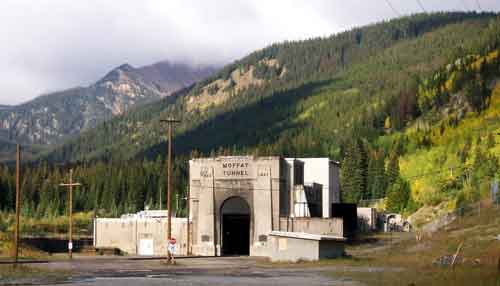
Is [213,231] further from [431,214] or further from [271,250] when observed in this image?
[431,214]

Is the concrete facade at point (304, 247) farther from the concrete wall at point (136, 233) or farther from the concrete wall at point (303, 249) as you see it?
the concrete wall at point (136, 233)

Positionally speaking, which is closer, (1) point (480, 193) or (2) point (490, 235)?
(2) point (490, 235)

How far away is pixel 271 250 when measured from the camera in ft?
255

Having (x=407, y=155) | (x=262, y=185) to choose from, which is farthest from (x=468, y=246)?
(x=407, y=155)

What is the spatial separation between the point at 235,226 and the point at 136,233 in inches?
463

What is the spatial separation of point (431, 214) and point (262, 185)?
1995 inches

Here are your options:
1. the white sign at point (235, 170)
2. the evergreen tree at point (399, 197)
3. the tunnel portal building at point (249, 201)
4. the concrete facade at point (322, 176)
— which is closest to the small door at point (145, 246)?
the tunnel portal building at point (249, 201)

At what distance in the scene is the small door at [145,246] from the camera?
9775 cm

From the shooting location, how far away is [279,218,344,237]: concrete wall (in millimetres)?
89812

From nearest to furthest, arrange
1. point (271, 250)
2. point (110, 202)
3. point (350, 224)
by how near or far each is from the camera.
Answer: point (271, 250) < point (350, 224) < point (110, 202)

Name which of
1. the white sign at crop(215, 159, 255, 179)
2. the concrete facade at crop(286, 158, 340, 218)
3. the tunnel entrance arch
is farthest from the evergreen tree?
the white sign at crop(215, 159, 255, 179)

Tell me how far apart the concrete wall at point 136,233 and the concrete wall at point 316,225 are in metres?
12.9

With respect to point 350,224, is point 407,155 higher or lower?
higher

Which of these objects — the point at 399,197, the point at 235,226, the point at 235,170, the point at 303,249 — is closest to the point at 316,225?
the point at 235,170
